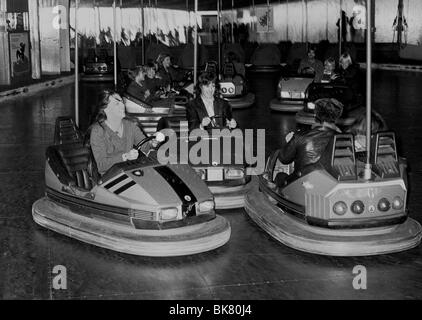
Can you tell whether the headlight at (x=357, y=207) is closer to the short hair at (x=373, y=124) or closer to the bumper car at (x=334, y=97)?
the short hair at (x=373, y=124)

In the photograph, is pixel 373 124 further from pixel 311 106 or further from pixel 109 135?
pixel 311 106

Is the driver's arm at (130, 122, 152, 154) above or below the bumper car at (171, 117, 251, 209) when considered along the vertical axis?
above

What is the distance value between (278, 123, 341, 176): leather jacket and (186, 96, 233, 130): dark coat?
126cm

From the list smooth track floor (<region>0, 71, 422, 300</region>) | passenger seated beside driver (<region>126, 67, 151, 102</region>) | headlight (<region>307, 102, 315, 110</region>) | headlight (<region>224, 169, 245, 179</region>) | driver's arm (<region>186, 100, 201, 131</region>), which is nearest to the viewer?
smooth track floor (<region>0, 71, 422, 300</region>)

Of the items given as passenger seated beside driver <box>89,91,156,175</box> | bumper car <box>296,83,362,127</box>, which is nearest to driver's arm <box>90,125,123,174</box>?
passenger seated beside driver <box>89,91,156,175</box>

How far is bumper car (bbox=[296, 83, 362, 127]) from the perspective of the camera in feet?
23.5

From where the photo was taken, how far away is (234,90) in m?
9.39

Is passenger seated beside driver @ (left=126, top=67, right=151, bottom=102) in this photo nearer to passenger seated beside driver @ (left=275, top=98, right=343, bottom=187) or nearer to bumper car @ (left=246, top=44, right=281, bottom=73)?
passenger seated beside driver @ (left=275, top=98, right=343, bottom=187)

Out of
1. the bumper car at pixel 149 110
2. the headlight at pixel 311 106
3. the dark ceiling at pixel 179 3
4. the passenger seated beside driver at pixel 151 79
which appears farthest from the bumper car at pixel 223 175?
the dark ceiling at pixel 179 3

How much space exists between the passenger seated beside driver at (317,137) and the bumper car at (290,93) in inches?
206

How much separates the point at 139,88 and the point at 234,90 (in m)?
2.32

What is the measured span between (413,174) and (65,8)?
11.3 meters

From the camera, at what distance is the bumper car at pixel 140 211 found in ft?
10.9
